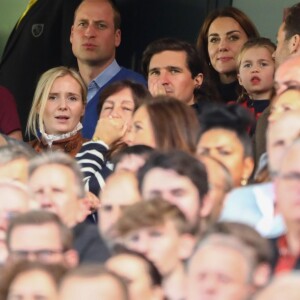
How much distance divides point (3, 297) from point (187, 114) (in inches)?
71.8

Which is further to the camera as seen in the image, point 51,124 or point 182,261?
point 51,124

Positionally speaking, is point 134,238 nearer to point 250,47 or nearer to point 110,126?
point 110,126

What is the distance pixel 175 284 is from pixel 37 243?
68 centimetres

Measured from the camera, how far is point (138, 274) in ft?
20.9

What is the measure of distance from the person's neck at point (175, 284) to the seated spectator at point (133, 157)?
1076mm

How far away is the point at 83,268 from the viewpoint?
6191 mm

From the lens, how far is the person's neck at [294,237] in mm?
6438

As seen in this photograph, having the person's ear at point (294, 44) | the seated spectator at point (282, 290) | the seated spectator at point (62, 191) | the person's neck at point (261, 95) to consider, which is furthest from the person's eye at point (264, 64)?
the seated spectator at point (282, 290)

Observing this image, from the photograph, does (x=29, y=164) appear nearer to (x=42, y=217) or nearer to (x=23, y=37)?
(x=42, y=217)

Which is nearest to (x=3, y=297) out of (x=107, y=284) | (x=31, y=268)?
(x=31, y=268)

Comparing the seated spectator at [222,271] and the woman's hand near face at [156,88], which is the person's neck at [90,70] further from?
the seated spectator at [222,271]

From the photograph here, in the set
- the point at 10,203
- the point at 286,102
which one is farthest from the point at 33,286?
the point at 286,102

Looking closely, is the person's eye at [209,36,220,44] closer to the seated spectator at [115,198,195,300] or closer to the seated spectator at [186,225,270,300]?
the seated spectator at [115,198,195,300]

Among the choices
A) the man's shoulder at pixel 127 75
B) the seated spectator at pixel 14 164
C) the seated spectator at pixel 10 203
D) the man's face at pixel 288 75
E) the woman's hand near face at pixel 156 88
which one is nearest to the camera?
the seated spectator at pixel 10 203
